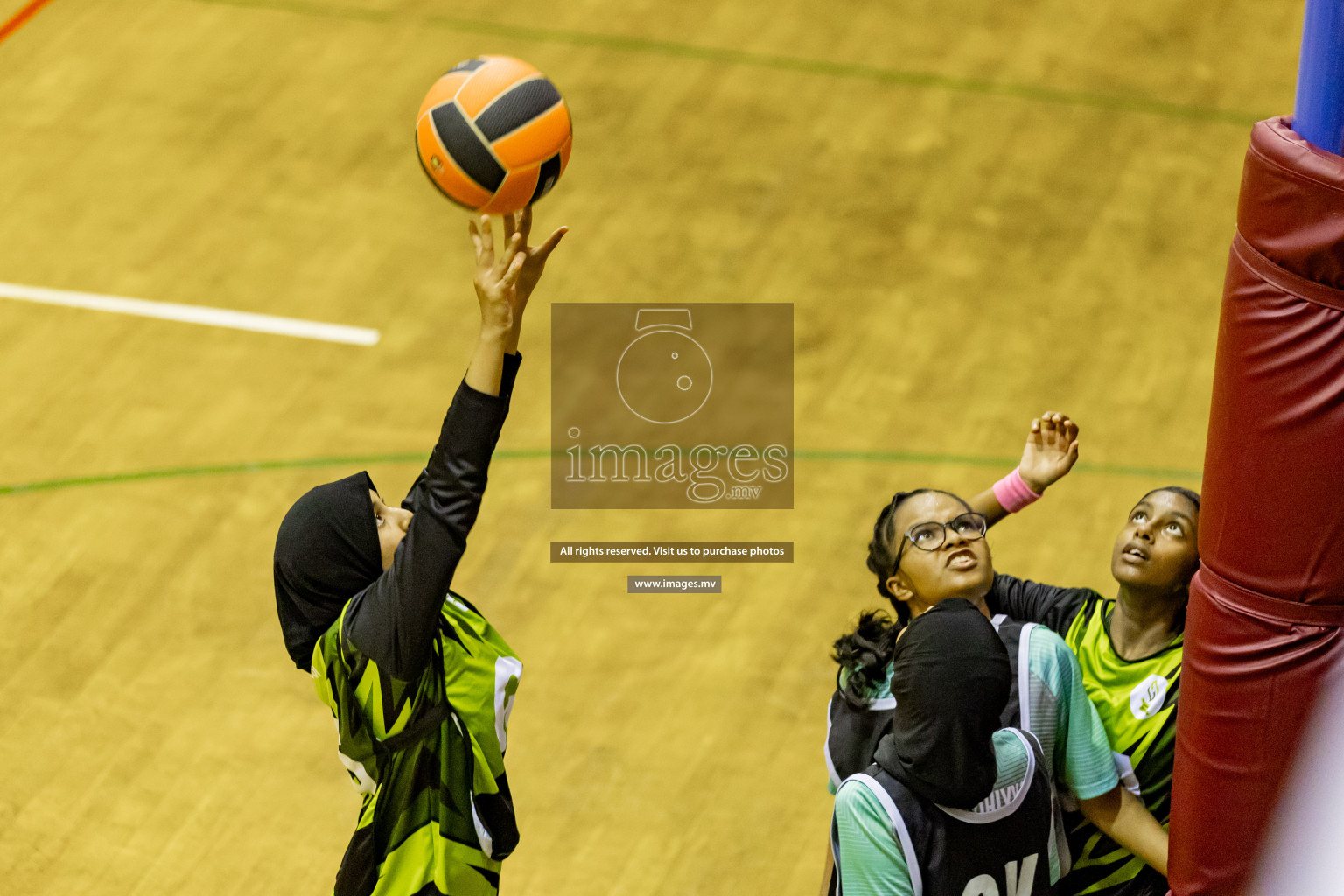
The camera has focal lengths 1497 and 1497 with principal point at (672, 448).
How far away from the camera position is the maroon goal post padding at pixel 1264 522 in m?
2.62

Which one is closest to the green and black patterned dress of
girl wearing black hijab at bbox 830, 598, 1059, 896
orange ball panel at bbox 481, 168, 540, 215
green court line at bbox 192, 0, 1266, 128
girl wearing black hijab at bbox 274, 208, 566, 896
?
girl wearing black hijab at bbox 274, 208, 566, 896

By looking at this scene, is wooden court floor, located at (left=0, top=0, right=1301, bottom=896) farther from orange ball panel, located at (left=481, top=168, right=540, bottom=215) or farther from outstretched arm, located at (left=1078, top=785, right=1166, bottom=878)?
orange ball panel, located at (left=481, top=168, right=540, bottom=215)

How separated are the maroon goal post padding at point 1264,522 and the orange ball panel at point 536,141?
1.66m

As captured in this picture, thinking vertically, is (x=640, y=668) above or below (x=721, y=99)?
below

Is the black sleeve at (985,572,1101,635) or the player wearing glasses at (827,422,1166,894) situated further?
the black sleeve at (985,572,1101,635)

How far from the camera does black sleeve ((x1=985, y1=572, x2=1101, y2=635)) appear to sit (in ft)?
11.7

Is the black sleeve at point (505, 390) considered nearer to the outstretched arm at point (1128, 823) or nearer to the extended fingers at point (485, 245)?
the extended fingers at point (485, 245)

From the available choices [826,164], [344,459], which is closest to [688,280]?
[826,164]

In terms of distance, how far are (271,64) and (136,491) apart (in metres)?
3.16

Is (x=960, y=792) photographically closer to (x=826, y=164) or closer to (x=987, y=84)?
(x=826, y=164)

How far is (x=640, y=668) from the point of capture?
Result: 533 cm

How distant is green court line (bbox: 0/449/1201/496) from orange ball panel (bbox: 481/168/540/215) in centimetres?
248

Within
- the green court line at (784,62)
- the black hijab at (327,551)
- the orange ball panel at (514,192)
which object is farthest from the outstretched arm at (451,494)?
the green court line at (784,62)

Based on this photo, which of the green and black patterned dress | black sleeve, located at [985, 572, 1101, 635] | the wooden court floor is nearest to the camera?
the green and black patterned dress
